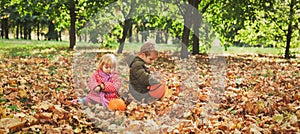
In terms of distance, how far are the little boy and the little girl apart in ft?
1.16

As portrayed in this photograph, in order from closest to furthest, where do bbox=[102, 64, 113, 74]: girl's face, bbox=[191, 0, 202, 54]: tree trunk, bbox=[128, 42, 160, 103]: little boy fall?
bbox=[102, 64, 113, 74]: girl's face < bbox=[128, 42, 160, 103]: little boy < bbox=[191, 0, 202, 54]: tree trunk

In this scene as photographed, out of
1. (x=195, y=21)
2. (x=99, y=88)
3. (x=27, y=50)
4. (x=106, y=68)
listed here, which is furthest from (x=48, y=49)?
(x=99, y=88)

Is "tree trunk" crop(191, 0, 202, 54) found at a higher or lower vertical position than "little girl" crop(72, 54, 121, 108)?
higher

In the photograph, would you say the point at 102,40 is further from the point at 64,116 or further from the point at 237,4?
the point at 64,116

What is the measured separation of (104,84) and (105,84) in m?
0.02

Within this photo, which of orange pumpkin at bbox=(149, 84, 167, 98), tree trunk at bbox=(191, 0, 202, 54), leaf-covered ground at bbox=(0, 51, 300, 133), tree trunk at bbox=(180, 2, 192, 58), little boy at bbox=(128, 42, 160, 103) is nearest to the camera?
leaf-covered ground at bbox=(0, 51, 300, 133)

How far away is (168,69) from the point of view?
395 inches

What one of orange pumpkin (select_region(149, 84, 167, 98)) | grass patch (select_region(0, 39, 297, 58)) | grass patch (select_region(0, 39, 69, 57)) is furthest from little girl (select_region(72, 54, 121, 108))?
grass patch (select_region(0, 39, 69, 57))

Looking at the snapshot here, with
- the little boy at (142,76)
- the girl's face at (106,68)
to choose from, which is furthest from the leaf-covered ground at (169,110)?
the girl's face at (106,68)

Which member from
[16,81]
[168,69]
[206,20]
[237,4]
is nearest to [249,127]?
[16,81]

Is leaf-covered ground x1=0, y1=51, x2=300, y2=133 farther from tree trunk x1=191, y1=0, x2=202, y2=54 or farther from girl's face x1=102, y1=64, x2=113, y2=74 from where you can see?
tree trunk x1=191, y1=0, x2=202, y2=54

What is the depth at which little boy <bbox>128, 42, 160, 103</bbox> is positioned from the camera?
546 cm

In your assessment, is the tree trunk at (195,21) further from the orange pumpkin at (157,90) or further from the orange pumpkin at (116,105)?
the orange pumpkin at (116,105)

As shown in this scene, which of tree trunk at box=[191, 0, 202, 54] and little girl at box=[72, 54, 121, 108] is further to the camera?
tree trunk at box=[191, 0, 202, 54]
